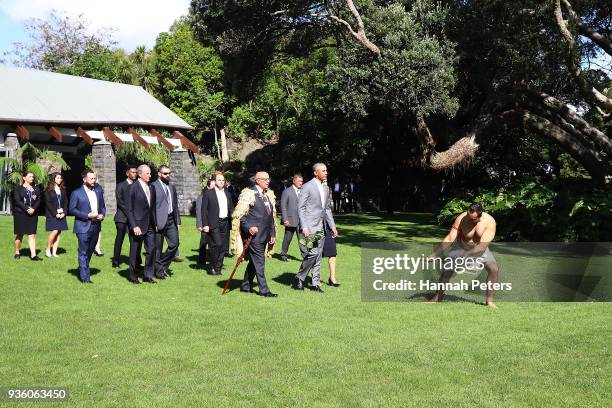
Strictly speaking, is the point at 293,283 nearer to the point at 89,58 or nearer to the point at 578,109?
the point at 578,109

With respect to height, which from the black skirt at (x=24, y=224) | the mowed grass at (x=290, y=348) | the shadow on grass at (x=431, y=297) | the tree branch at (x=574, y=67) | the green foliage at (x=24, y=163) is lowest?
the mowed grass at (x=290, y=348)

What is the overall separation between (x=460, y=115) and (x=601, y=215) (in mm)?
10933

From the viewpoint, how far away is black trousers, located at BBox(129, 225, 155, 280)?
428 inches

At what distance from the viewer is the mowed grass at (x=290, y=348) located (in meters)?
5.48

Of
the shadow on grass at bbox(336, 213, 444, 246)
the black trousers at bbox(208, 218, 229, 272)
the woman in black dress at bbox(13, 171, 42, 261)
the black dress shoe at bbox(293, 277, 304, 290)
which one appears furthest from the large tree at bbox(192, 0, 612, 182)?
the woman in black dress at bbox(13, 171, 42, 261)

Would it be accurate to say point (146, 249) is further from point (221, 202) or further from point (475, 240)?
point (475, 240)

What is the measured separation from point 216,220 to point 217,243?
0.42 meters

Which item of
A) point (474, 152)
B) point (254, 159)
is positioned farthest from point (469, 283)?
point (254, 159)

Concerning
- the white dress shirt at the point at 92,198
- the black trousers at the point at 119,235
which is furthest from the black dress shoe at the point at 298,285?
the white dress shirt at the point at 92,198

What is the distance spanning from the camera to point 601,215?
17.0 meters

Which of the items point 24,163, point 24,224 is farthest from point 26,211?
point 24,163

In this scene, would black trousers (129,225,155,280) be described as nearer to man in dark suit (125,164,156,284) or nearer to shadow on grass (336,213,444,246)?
man in dark suit (125,164,156,284)

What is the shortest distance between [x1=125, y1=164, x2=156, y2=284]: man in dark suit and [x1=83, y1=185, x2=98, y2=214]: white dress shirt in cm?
73

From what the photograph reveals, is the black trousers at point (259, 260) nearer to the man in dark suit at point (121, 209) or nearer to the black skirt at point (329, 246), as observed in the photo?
the black skirt at point (329, 246)
